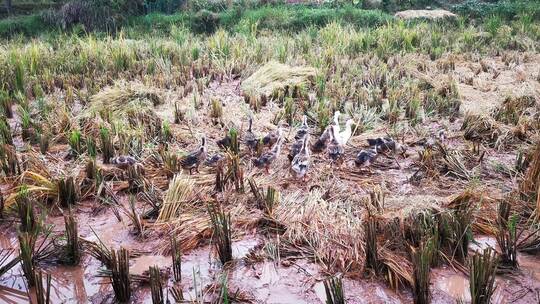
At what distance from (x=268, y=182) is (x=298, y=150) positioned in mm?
522

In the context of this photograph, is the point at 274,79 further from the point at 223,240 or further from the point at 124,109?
the point at 223,240

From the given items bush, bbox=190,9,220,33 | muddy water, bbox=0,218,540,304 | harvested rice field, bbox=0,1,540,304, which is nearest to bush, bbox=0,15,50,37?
bush, bbox=190,9,220,33

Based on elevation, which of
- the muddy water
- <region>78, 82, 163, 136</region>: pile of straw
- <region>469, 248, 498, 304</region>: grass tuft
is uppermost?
<region>469, 248, 498, 304</region>: grass tuft

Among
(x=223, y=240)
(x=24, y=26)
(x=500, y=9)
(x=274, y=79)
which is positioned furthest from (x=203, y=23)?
(x=223, y=240)

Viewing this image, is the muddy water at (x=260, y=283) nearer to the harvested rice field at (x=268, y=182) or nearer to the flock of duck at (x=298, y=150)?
the harvested rice field at (x=268, y=182)

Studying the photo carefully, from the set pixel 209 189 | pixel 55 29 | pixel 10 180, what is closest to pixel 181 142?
pixel 209 189

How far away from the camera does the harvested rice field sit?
2914mm

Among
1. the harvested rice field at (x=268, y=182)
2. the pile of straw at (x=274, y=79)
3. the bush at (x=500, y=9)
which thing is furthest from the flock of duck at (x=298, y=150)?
the bush at (x=500, y=9)

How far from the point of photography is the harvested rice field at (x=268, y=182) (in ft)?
9.56

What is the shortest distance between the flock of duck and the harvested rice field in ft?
0.07

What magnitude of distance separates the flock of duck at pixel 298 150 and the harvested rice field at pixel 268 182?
0.02 meters

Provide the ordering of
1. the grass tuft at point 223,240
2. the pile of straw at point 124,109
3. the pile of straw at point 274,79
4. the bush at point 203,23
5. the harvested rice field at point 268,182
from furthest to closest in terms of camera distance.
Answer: the bush at point 203,23
the pile of straw at point 274,79
the pile of straw at point 124,109
the grass tuft at point 223,240
the harvested rice field at point 268,182

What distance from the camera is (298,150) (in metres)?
4.63

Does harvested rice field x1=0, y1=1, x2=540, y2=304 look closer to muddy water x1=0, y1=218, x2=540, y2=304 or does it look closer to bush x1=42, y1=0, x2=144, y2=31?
muddy water x1=0, y1=218, x2=540, y2=304
